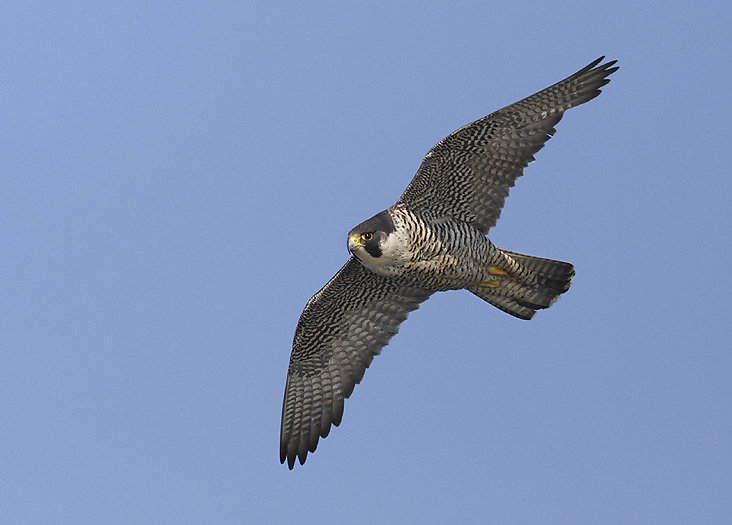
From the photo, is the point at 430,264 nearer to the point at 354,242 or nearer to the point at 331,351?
the point at 354,242

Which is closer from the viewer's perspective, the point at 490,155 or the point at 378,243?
the point at 378,243

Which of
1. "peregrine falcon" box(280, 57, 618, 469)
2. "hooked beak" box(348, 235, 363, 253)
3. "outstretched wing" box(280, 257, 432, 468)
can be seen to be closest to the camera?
"hooked beak" box(348, 235, 363, 253)

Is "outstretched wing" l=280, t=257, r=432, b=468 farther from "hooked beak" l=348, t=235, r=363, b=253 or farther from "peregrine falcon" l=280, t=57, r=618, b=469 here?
"hooked beak" l=348, t=235, r=363, b=253

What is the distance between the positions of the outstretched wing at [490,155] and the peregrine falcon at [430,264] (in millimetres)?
11

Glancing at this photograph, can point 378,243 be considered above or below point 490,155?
below

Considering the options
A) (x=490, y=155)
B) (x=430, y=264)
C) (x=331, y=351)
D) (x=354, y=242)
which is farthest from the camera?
(x=331, y=351)

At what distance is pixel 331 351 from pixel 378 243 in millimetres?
2141

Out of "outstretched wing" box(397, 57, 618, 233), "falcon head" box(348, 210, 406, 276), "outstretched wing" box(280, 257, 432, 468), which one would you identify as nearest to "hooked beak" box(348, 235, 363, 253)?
"falcon head" box(348, 210, 406, 276)

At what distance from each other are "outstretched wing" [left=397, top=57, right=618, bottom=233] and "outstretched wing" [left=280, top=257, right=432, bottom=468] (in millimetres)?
1262

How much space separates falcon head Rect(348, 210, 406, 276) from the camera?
32.4ft

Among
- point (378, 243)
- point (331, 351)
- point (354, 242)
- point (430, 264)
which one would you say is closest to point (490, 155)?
point (430, 264)

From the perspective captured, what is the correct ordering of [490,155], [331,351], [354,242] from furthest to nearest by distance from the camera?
[331,351] → [490,155] → [354,242]

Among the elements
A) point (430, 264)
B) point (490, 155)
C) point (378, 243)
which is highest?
point (490, 155)

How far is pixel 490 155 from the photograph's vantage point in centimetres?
1050
